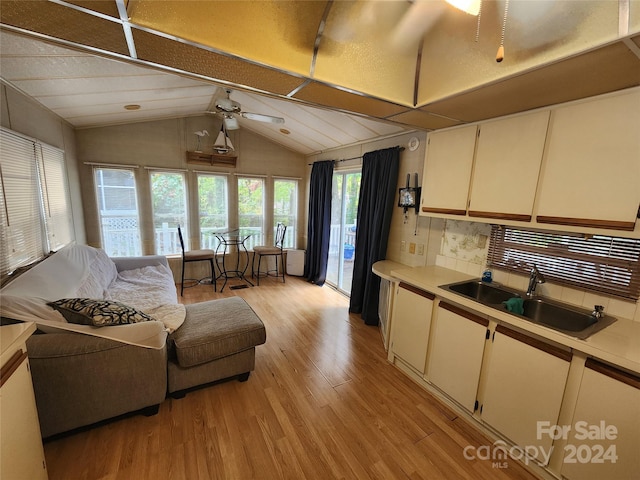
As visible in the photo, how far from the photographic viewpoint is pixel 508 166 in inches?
71.3

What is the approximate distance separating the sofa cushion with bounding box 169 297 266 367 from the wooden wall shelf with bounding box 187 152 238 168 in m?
3.00

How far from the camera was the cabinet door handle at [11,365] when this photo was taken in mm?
942

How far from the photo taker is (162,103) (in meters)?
3.41

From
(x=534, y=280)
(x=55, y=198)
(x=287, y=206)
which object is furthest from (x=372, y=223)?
(x=55, y=198)

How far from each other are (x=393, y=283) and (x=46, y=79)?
11.4 ft

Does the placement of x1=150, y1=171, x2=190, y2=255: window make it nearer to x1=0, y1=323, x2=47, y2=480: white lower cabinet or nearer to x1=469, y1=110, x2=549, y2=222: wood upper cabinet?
x1=0, y1=323, x2=47, y2=480: white lower cabinet

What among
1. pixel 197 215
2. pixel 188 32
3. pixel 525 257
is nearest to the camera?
pixel 188 32

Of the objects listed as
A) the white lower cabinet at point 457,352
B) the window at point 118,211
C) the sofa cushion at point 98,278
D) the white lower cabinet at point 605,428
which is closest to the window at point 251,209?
the window at point 118,211

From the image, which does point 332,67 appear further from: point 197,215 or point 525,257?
point 197,215

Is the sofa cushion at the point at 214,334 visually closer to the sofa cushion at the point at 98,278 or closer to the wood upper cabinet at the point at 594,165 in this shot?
the sofa cushion at the point at 98,278

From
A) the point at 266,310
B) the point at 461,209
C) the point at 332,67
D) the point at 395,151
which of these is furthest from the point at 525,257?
the point at 266,310

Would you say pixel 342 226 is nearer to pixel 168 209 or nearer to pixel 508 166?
pixel 508 166

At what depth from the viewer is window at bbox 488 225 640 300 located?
153 cm

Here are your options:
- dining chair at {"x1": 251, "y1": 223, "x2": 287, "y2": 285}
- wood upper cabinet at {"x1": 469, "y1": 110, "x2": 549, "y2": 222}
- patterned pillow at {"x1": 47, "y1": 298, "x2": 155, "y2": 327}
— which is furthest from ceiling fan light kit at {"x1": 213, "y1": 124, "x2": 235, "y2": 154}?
wood upper cabinet at {"x1": 469, "y1": 110, "x2": 549, "y2": 222}
